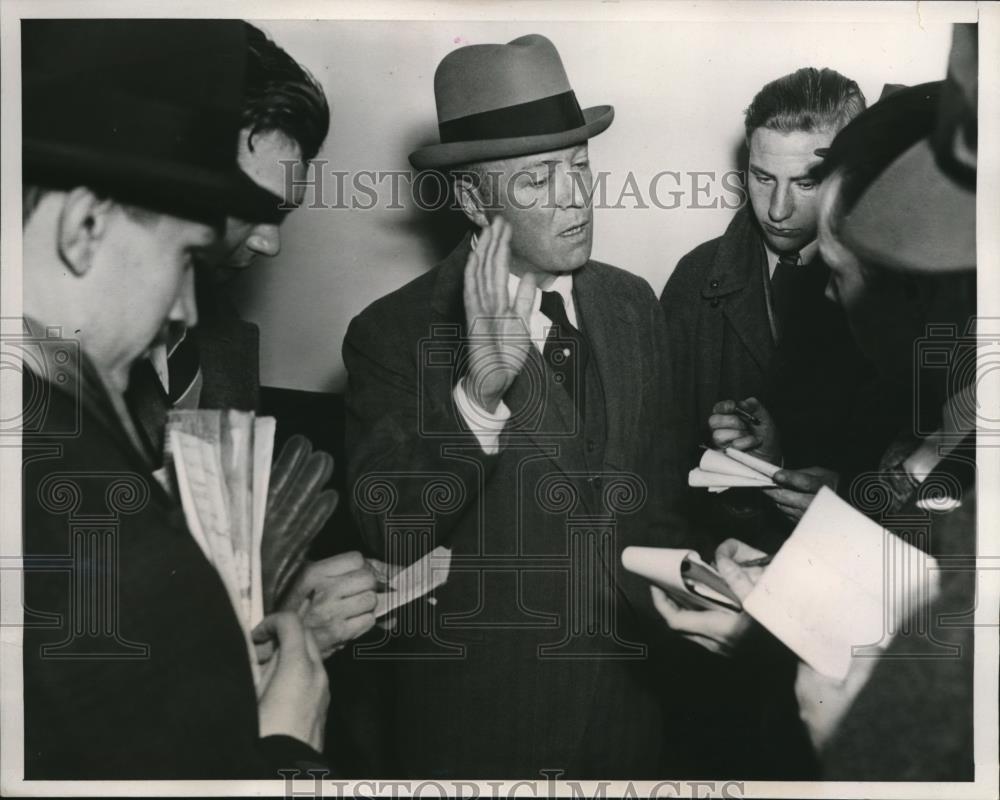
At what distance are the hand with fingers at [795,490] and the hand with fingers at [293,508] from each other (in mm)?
861

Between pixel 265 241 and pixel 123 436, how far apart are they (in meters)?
0.46

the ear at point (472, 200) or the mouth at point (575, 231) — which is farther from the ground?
the ear at point (472, 200)

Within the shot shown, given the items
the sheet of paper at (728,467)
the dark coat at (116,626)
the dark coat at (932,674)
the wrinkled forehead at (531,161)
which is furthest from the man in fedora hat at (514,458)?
the dark coat at (932,674)

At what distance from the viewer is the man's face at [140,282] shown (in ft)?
5.84

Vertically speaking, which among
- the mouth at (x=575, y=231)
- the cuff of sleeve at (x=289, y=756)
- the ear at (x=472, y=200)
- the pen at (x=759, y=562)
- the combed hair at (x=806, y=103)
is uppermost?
the combed hair at (x=806, y=103)

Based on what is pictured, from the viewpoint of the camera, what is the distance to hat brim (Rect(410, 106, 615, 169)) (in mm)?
1786

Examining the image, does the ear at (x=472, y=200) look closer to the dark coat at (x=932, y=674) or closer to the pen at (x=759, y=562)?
the pen at (x=759, y=562)

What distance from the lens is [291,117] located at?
1814 millimetres

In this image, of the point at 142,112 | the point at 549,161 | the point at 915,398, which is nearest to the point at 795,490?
the point at 915,398

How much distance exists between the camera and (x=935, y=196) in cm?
187

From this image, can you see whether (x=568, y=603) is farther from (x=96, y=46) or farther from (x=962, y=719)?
(x=96, y=46)

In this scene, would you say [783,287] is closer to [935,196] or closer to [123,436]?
[935,196]

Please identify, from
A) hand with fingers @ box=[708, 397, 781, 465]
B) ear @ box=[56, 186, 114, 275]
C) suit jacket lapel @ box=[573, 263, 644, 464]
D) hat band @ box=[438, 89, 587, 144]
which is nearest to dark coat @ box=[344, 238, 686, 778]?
suit jacket lapel @ box=[573, 263, 644, 464]

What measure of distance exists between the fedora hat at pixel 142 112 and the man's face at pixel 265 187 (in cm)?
2
